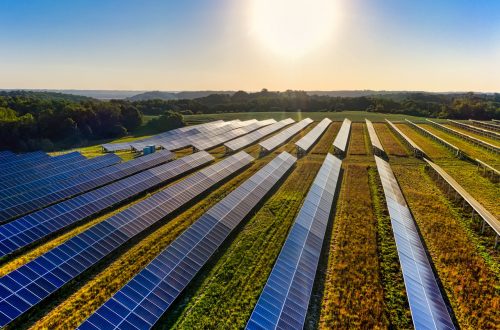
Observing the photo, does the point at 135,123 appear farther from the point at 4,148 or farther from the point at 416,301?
the point at 416,301

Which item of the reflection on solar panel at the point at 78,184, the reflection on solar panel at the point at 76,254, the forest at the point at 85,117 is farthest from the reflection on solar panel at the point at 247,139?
the forest at the point at 85,117

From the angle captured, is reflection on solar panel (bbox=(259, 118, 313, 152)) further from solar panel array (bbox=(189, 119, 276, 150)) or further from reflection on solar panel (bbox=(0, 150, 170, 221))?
reflection on solar panel (bbox=(0, 150, 170, 221))

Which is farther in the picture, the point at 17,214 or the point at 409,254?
the point at 17,214

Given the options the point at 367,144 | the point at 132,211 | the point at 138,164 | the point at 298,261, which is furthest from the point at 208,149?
the point at 298,261

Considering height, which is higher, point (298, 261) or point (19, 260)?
point (298, 261)

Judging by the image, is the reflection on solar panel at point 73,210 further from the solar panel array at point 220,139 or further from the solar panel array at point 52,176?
the solar panel array at point 220,139

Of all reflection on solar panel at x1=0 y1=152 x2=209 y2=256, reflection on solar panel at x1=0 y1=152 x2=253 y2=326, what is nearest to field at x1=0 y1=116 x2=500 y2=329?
reflection on solar panel at x1=0 y1=152 x2=253 y2=326
